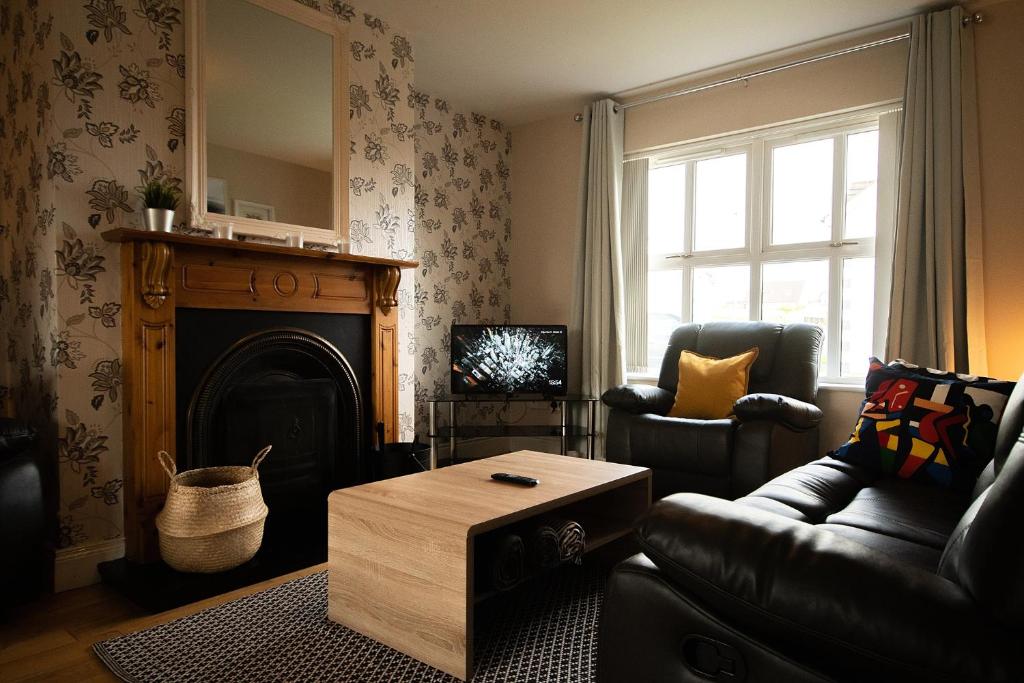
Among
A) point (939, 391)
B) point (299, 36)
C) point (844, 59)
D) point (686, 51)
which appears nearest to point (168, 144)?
point (299, 36)

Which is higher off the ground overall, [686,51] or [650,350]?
[686,51]

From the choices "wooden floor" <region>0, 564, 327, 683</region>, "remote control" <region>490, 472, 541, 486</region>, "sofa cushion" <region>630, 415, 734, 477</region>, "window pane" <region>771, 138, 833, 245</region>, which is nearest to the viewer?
"wooden floor" <region>0, 564, 327, 683</region>

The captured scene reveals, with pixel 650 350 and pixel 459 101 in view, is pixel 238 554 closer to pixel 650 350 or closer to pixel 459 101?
pixel 650 350

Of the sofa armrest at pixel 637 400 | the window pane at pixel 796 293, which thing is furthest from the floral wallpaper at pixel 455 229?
the window pane at pixel 796 293

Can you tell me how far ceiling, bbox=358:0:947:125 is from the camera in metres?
3.15

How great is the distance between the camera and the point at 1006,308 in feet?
10.0

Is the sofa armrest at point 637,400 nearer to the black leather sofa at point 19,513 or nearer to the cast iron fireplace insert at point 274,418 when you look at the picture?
the cast iron fireplace insert at point 274,418

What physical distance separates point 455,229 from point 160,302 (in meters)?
2.45

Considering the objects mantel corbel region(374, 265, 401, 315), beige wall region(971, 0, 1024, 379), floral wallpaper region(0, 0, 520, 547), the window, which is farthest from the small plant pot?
beige wall region(971, 0, 1024, 379)

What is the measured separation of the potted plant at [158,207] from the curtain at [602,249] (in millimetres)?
2636

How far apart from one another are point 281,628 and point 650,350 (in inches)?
119

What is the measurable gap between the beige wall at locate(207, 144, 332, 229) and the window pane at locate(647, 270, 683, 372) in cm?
223

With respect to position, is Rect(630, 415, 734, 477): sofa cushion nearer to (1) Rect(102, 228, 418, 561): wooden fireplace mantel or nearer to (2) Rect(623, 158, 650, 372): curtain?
(2) Rect(623, 158, 650, 372): curtain

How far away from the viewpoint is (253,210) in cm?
Answer: 280
